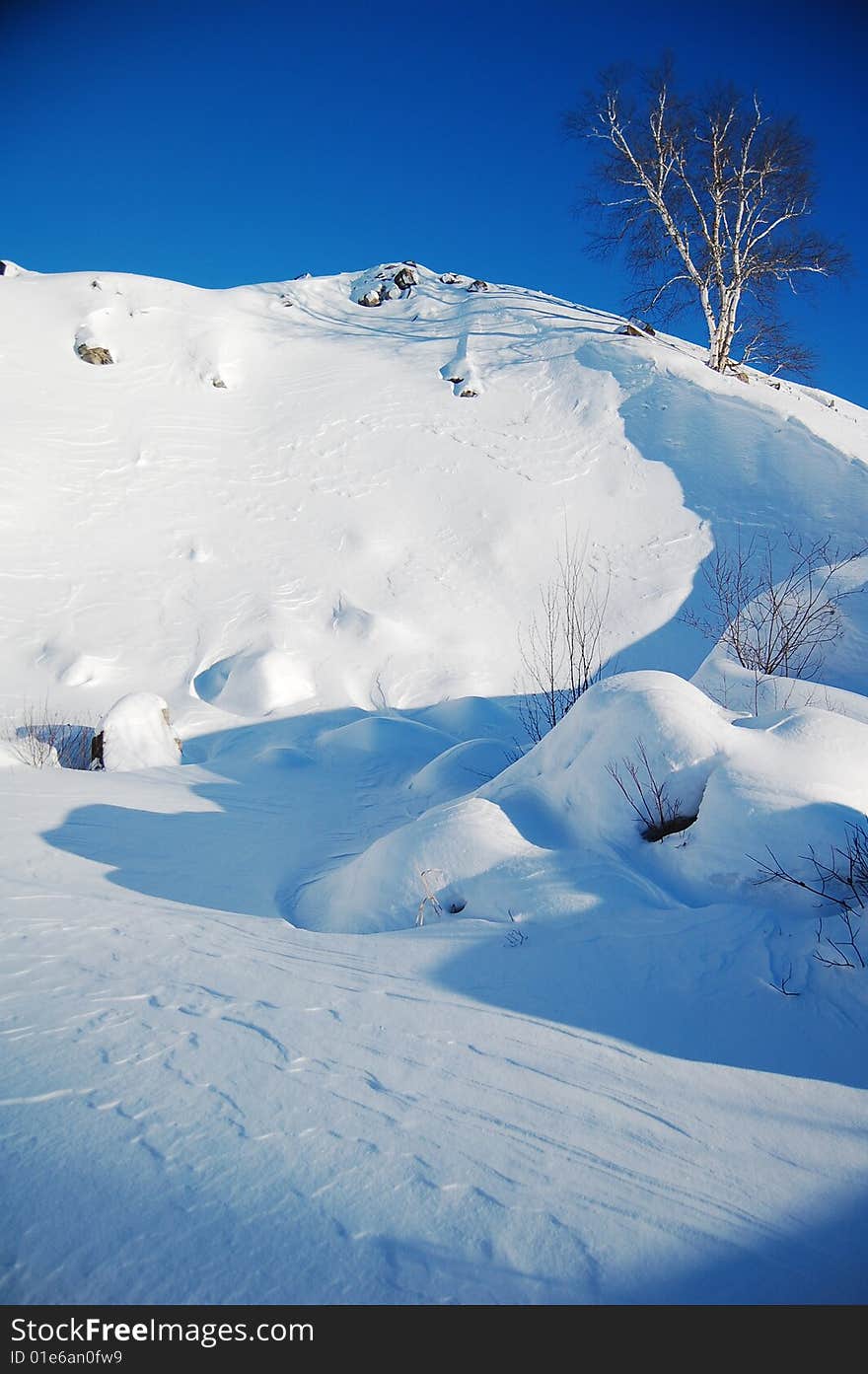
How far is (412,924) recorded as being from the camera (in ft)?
14.0

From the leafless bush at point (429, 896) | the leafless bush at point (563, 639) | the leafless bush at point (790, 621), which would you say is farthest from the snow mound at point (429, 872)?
the leafless bush at point (563, 639)

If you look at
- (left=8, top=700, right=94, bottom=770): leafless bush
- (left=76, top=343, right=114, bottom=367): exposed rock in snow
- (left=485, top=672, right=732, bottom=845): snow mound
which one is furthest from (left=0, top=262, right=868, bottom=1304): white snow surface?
(left=76, top=343, right=114, bottom=367): exposed rock in snow

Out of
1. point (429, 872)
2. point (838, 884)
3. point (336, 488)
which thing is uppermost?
point (336, 488)

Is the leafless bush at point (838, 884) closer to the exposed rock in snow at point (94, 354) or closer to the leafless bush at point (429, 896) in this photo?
the leafless bush at point (429, 896)

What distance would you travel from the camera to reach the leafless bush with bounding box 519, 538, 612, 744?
997 cm

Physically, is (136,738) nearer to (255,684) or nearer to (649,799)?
(255,684)

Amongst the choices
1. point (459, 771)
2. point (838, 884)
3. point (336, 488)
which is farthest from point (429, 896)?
point (336, 488)

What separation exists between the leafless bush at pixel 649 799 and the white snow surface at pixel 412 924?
0.09m

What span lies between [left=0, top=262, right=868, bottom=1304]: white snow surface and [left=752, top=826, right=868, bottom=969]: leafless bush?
71 mm

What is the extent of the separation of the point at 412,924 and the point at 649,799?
162 cm

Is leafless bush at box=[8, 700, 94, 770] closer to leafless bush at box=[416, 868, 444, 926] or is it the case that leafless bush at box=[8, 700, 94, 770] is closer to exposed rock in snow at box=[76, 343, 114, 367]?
leafless bush at box=[416, 868, 444, 926]

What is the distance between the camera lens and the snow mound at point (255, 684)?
10391 mm
